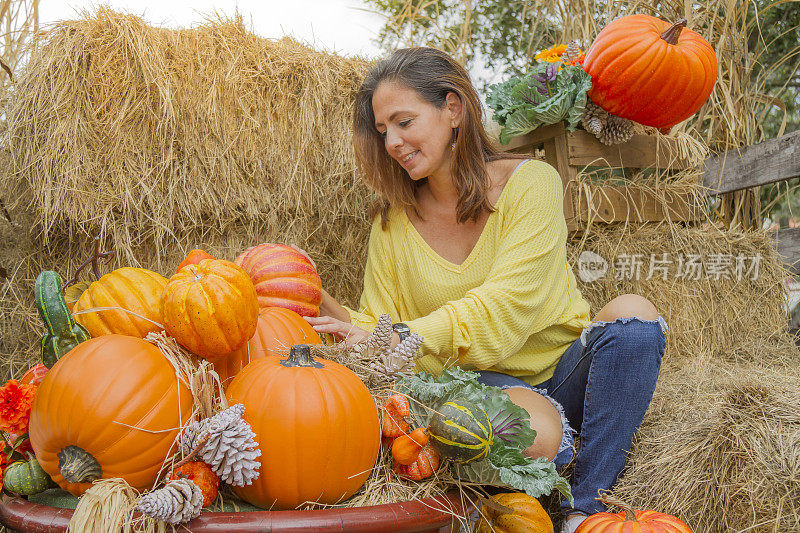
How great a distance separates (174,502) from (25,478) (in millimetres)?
484

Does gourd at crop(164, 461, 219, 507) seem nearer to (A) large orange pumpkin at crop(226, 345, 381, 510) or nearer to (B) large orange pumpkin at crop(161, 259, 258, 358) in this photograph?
(A) large orange pumpkin at crop(226, 345, 381, 510)

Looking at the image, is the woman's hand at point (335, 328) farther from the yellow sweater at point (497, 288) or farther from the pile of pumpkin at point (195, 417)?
the pile of pumpkin at point (195, 417)

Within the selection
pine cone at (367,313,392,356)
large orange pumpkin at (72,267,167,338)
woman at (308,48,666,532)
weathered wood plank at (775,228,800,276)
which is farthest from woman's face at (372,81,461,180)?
weathered wood plank at (775,228,800,276)

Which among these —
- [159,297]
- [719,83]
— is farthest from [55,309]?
[719,83]

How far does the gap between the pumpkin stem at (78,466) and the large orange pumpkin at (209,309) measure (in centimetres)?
31

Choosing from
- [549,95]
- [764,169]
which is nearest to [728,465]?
[549,95]

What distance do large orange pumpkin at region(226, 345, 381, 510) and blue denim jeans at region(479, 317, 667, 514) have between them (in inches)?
31.3

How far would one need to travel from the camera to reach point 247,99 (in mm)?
2484

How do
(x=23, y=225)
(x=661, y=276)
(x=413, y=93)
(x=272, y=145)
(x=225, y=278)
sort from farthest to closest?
(x=661, y=276) → (x=272, y=145) → (x=23, y=225) → (x=413, y=93) → (x=225, y=278)

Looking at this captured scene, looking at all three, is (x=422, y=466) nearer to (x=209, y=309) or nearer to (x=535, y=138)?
(x=209, y=309)

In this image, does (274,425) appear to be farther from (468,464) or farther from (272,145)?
(272,145)

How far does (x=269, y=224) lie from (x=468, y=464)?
1.50 metres

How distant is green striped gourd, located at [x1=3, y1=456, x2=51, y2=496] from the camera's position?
130 centimetres

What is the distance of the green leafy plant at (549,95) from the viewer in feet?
8.70
